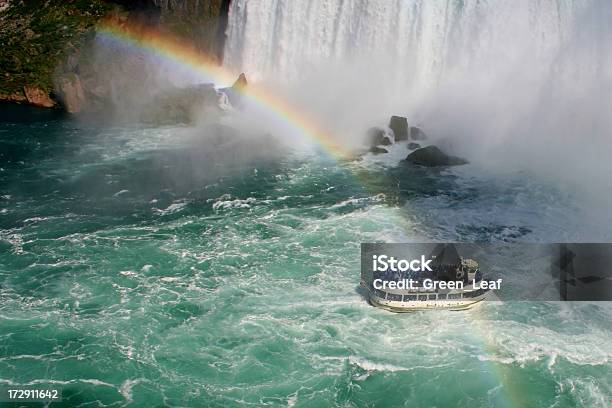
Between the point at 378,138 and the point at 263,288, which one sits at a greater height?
the point at 378,138

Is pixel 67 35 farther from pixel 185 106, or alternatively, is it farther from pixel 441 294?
pixel 441 294

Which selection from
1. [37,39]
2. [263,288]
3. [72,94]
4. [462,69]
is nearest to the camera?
[263,288]

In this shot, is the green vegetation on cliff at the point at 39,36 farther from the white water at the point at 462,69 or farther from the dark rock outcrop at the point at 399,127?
the dark rock outcrop at the point at 399,127

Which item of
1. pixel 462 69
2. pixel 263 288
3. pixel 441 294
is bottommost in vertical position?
pixel 263 288

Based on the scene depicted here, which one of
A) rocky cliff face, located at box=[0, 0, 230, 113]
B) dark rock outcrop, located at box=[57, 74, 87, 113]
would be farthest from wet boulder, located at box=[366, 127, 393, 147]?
dark rock outcrop, located at box=[57, 74, 87, 113]

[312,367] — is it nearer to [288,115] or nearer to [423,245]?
[423,245]

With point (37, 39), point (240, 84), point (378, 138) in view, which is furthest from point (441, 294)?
point (37, 39)

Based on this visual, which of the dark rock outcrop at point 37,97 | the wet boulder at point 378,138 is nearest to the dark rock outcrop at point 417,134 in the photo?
the wet boulder at point 378,138

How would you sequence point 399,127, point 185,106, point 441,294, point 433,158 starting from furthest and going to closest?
point 185,106
point 399,127
point 433,158
point 441,294
